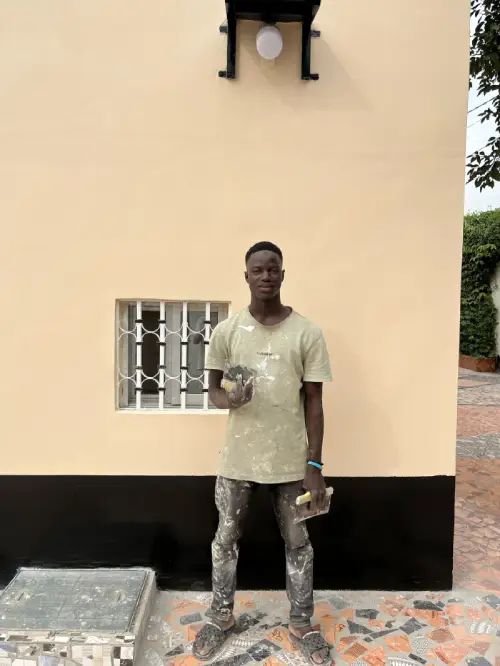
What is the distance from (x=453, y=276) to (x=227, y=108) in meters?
1.52

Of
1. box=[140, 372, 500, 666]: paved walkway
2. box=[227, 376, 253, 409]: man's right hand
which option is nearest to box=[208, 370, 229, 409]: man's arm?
box=[227, 376, 253, 409]: man's right hand

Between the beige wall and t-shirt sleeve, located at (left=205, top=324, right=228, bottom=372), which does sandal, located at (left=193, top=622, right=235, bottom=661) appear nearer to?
the beige wall

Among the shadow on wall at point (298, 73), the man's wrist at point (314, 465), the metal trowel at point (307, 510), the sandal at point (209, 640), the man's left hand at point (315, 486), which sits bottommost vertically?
the sandal at point (209, 640)

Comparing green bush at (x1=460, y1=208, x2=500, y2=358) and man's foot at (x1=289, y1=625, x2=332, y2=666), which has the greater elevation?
green bush at (x1=460, y1=208, x2=500, y2=358)

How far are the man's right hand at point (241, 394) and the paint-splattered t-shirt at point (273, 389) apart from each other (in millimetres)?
134

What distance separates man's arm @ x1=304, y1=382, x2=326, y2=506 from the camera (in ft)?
7.29

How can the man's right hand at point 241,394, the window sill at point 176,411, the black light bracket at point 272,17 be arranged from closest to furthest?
the man's right hand at point 241,394 < the black light bracket at point 272,17 < the window sill at point 176,411

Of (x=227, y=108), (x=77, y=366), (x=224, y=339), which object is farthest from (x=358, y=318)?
(x=77, y=366)

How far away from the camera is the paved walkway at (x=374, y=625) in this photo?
2.31 meters

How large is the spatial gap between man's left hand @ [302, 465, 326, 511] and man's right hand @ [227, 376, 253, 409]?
Result: 0.45 m

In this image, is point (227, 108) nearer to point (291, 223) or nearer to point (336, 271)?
point (291, 223)

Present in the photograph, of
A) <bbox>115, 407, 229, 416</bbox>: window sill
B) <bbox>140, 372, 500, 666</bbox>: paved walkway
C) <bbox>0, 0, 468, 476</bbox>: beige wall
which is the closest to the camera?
<bbox>140, 372, 500, 666</bbox>: paved walkway

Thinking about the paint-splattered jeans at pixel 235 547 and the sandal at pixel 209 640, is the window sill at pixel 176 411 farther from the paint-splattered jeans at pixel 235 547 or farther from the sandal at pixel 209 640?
the sandal at pixel 209 640

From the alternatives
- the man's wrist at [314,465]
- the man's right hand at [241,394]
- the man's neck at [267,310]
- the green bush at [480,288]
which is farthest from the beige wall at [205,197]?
the green bush at [480,288]
